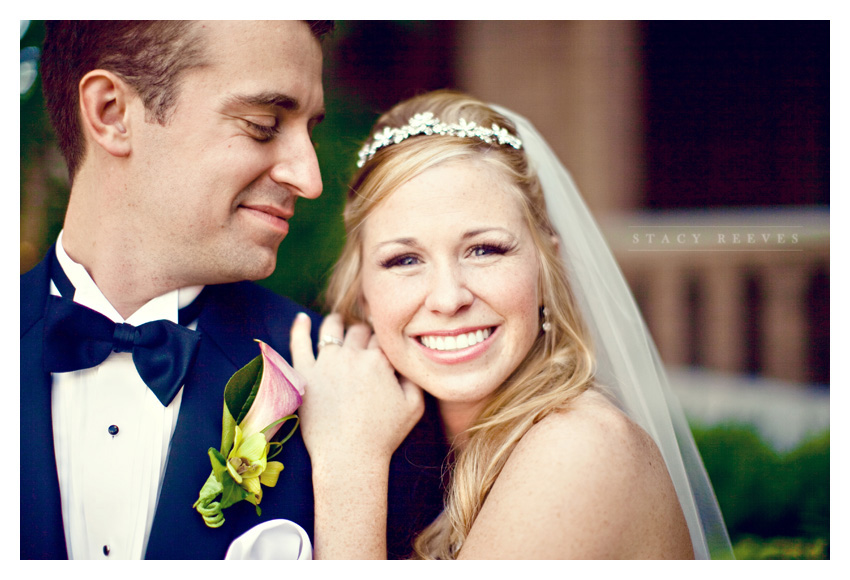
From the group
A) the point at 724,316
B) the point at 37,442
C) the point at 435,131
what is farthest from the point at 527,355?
the point at 37,442

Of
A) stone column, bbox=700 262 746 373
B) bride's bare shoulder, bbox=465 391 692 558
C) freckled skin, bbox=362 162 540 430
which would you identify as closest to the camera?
bride's bare shoulder, bbox=465 391 692 558

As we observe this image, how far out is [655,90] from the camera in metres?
2.86

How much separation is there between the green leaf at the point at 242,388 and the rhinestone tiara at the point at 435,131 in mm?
900

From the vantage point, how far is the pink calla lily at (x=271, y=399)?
2021 mm

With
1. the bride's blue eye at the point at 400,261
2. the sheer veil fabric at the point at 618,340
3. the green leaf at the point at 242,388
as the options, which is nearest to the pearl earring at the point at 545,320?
the sheer veil fabric at the point at 618,340

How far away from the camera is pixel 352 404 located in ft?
6.93

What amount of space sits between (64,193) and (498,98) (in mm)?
1992

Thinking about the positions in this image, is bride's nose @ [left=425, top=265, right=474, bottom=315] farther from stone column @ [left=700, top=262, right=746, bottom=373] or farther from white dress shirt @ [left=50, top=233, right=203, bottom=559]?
stone column @ [left=700, top=262, right=746, bottom=373]

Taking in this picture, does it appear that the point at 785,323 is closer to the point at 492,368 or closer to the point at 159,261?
the point at 492,368

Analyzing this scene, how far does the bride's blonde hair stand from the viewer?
2078 mm

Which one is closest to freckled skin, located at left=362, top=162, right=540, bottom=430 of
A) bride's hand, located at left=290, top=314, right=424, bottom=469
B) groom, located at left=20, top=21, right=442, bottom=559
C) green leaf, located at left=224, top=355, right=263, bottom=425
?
bride's hand, located at left=290, top=314, right=424, bottom=469

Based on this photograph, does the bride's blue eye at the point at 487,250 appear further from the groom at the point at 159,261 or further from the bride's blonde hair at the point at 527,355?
the groom at the point at 159,261

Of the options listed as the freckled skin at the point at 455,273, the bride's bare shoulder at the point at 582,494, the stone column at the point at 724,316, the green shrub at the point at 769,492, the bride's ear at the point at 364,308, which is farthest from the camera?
the stone column at the point at 724,316
